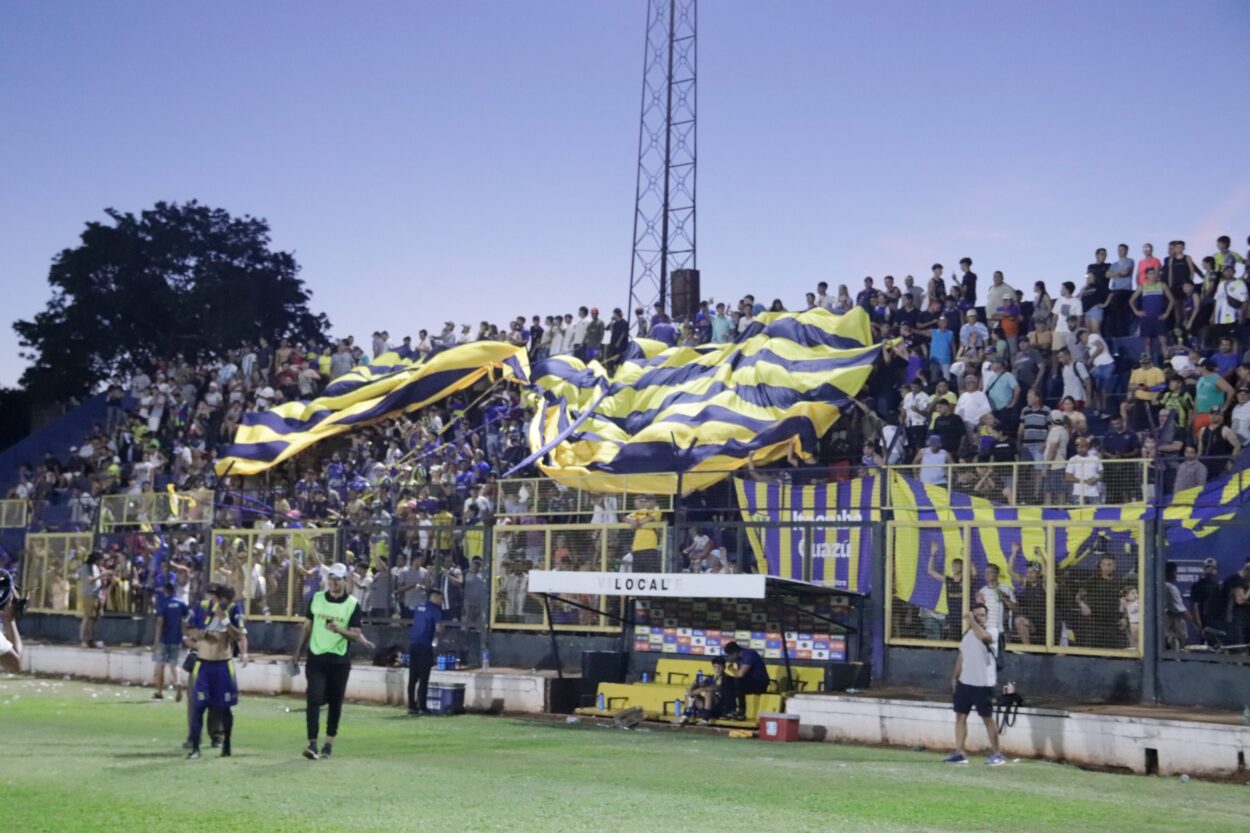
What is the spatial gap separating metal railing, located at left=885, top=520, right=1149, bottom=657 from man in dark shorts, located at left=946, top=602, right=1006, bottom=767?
6.61 feet

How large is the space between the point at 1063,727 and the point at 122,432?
3336 centimetres

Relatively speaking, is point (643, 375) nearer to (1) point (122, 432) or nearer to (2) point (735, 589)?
(2) point (735, 589)

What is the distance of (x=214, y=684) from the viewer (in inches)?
666

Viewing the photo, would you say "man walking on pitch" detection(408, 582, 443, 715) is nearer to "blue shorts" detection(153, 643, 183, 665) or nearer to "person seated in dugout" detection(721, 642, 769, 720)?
"blue shorts" detection(153, 643, 183, 665)

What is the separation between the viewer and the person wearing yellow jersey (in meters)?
24.4

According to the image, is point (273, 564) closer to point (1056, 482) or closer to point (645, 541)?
point (645, 541)

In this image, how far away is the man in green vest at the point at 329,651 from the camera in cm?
1688

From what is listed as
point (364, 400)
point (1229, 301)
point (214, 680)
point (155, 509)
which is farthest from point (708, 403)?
point (214, 680)

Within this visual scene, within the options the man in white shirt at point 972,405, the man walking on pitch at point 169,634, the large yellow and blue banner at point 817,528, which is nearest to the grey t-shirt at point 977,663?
the large yellow and blue banner at point 817,528

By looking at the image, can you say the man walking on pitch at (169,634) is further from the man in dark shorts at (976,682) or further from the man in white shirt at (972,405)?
the man in dark shorts at (976,682)

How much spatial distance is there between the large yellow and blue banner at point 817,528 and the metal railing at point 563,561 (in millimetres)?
1755

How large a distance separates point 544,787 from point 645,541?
986cm

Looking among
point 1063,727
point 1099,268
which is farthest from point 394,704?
point 1099,268

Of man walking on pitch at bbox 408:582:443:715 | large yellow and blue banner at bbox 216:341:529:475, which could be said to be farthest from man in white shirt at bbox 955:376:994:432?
large yellow and blue banner at bbox 216:341:529:475
